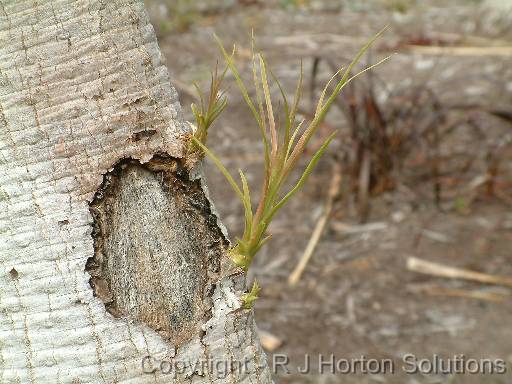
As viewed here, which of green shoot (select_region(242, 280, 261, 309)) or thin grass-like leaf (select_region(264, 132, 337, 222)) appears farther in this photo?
green shoot (select_region(242, 280, 261, 309))

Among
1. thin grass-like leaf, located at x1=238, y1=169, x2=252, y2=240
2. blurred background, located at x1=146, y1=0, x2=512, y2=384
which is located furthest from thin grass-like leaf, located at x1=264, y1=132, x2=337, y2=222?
blurred background, located at x1=146, y1=0, x2=512, y2=384

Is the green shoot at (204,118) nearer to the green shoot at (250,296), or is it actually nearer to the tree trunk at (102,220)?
the tree trunk at (102,220)

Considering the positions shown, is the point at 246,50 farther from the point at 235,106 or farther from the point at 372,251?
the point at 372,251

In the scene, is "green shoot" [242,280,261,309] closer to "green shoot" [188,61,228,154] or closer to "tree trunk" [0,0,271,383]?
"tree trunk" [0,0,271,383]

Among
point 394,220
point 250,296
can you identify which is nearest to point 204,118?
point 250,296

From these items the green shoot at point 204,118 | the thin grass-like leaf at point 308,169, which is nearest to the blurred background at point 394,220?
the green shoot at point 204,118

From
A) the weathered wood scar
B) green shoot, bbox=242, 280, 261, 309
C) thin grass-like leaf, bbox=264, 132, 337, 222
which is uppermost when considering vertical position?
thin grass-like leaf, bbox=264, 132, 337, 222

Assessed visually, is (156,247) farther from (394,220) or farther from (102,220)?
(394,220)
